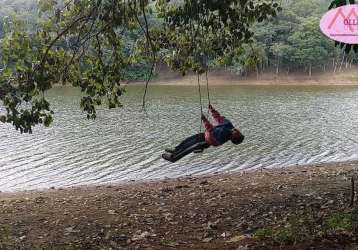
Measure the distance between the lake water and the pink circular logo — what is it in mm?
10830

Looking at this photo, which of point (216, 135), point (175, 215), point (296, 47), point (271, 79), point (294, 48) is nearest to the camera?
point (216, 135)

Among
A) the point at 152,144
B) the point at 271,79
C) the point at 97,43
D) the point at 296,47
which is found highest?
the point at 97,43

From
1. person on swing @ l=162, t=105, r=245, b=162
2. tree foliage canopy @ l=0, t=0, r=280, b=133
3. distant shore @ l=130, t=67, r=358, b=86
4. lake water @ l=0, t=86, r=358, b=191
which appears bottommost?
distant shore @ l=130, t=67, r=358, b=86

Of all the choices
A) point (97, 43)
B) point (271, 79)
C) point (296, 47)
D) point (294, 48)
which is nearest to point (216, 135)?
point (97, 43)

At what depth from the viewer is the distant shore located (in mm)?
63375

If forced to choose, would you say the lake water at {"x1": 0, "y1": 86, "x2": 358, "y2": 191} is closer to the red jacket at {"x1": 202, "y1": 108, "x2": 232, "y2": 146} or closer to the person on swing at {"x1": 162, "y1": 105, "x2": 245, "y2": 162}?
the person on swing at {"x1": 162, "y1": 105, "x2": 245, "y2": 162}

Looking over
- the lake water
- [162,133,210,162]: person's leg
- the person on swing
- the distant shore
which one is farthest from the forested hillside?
the person on swing

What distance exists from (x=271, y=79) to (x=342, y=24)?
2500 inches

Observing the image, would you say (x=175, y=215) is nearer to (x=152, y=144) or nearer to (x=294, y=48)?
(x=152, y=144)

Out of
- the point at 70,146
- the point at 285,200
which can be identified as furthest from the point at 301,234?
the point at 70,146

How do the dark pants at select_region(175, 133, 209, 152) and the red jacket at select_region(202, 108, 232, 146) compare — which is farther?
the dark pants at select_region(175, 133, 209, 152)

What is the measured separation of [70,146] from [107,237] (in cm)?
1484

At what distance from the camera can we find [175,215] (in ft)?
26.4

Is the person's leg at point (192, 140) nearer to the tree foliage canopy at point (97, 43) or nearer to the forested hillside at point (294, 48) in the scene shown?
the tree foliage canopy at point (97, 43)
